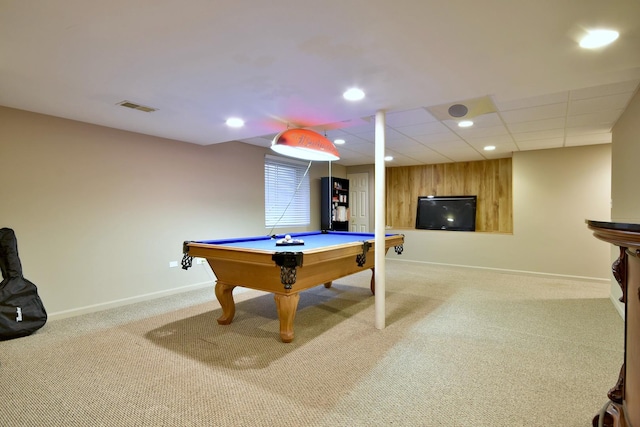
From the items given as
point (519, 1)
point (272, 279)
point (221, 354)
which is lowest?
point (221, 354)

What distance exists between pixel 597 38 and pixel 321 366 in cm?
279

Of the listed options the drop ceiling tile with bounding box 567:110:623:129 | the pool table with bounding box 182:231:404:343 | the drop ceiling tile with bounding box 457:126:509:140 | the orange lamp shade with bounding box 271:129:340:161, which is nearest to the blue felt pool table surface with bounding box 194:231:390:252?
the pool table with bounding box 182:231:404:343

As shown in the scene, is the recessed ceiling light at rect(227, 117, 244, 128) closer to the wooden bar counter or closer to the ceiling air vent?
the ceiling air vent

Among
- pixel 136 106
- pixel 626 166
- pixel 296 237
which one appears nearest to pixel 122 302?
pixel 296 237

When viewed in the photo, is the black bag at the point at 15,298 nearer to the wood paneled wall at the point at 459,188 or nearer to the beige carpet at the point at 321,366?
the beige carpet at the point at 321,366

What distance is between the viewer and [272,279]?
9.59 feet

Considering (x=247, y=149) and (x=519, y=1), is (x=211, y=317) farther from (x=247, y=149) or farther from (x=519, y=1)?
(x=519, y=1)

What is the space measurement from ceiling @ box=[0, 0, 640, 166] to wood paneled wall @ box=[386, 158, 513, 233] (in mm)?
2899

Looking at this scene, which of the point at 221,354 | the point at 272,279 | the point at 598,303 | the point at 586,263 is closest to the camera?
the point at 221,354

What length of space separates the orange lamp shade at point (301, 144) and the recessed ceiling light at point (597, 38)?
219 centimetres

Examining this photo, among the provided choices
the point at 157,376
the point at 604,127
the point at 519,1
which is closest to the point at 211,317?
the point at 157,376

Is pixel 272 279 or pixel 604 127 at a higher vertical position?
pixel 604 127

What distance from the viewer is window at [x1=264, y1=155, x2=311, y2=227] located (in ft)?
20.2

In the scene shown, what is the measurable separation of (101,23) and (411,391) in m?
2.89
